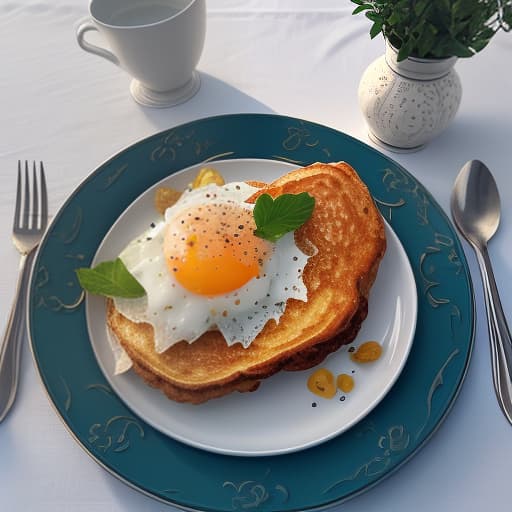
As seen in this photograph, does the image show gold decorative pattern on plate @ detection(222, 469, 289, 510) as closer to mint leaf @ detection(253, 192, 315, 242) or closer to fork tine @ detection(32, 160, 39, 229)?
mint leaf @ detection(253, 192, 315, 242)

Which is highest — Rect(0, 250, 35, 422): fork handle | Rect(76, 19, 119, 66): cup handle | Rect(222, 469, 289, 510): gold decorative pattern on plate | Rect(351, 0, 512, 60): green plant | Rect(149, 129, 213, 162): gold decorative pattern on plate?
Rect(351, 0, 512, 60): green plant

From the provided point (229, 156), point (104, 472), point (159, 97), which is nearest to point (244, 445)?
point (104, 472)

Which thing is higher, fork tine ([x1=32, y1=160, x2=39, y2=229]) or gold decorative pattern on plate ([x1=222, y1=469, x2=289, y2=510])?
fork tine ([x1=32, y1=160, x2=39, y2=229])

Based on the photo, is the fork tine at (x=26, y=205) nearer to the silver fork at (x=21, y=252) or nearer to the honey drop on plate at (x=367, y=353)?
the silver fork at (x=21, y=252)

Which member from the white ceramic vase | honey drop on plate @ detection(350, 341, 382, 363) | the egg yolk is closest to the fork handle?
the egg yolk

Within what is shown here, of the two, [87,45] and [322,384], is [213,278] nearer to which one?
[322,384]

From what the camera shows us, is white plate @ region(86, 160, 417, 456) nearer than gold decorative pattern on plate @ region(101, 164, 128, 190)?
Yes

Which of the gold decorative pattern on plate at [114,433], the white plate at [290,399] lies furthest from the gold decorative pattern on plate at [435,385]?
the gold decorative pattern on plate at [114,433]

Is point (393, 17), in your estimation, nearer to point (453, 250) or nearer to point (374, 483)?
point (453, 250)
